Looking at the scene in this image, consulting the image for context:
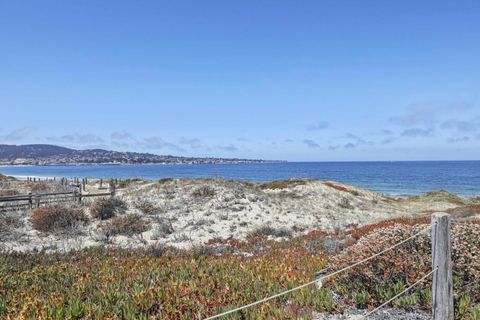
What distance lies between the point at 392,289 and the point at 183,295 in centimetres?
397

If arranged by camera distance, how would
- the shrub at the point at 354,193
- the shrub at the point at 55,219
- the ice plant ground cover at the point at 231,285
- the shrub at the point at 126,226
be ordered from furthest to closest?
the shrub at the point at 354,193 < the shrub at the point at 55,219 < the shrub at the point at 126,226 < the ice plant ground cover at the point at 231,285

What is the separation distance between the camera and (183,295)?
7.43 metres

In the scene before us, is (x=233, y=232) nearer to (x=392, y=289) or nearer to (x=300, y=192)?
(x=392, y=289)

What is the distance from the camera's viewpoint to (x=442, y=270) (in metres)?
5.73

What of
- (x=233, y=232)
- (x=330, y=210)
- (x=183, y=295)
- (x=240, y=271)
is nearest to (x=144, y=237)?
(x=233, y=232)

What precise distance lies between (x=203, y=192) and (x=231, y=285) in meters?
21.6

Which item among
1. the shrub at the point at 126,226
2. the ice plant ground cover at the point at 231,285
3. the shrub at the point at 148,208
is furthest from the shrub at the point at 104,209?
the ice plant ground cover at the point at 231,285

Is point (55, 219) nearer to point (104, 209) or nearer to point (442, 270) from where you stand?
point (104, 209)

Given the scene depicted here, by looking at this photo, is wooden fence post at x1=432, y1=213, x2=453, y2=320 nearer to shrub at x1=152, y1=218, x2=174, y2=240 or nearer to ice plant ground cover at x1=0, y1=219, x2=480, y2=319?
ice plant ground cover at x1=0, y1=219, x2=480, y2=319

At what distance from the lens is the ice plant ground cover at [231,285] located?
268 inches

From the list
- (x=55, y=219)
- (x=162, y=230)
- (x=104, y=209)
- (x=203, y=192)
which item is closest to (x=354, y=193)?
(x=203, y=192)

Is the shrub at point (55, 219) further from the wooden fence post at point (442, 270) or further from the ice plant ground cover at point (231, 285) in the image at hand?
the wooden fence post at point (442, 270)

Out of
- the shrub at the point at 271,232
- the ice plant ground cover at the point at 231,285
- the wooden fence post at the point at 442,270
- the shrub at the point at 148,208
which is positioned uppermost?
the wooden fence post at the point at 442,270

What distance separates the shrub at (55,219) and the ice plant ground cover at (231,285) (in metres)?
8.87
